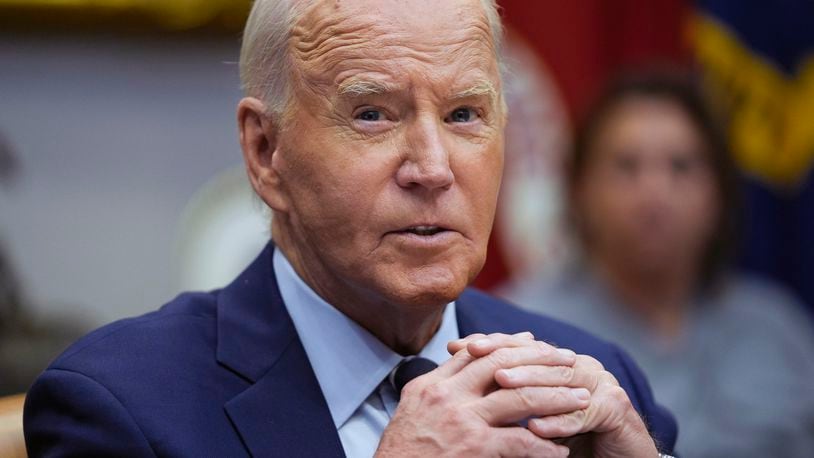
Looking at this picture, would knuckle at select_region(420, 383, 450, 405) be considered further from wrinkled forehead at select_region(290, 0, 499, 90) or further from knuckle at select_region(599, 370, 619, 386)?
wrinkled forehead at select_region(290, 0, 499, 90)

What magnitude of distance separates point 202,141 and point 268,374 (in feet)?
7.37

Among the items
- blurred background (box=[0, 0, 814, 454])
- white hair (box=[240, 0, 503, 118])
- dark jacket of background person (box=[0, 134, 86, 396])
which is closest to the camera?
white hair (box=[240, 0, 503, 118])

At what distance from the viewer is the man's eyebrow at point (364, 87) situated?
80.7 inches

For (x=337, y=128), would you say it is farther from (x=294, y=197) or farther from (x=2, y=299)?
(x=2, y=299)

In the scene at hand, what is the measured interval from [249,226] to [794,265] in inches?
82.7

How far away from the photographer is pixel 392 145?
206cm

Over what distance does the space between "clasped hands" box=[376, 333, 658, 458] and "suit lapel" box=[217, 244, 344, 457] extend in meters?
0.18

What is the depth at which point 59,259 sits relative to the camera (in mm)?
3977

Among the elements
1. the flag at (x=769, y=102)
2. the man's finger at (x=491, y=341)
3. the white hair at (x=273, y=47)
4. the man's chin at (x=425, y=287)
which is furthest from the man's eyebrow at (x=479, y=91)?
the flag at (x=769, y=102)

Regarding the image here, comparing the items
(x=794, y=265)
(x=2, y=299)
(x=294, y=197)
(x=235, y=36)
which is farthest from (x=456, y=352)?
(x=794, y=265)

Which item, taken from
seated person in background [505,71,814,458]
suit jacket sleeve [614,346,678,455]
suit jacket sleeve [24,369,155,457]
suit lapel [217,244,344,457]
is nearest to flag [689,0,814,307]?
seated person in background [505,71,814,458]

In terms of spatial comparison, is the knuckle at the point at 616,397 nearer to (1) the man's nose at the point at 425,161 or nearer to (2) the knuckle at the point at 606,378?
(2) the knuckle at the point at 606,378

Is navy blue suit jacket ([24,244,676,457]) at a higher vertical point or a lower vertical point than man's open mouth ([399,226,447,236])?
lower

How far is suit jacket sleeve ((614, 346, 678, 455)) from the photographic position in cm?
242
